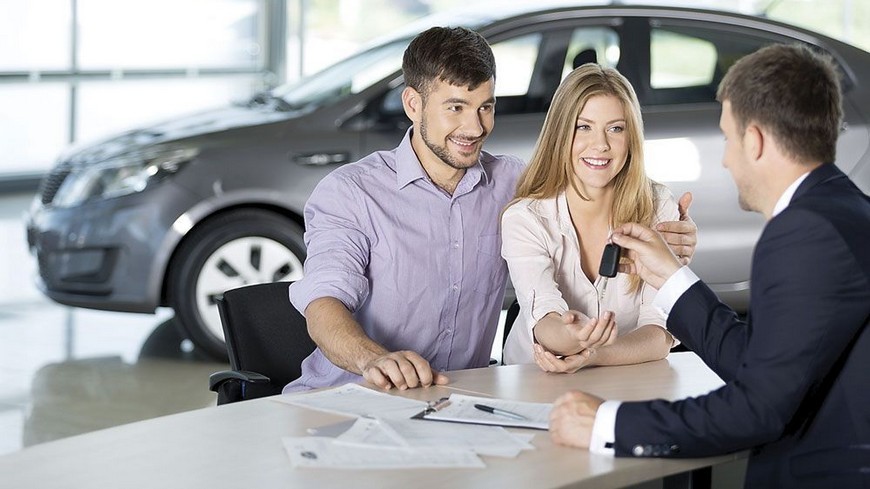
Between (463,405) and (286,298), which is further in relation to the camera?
(286,298)

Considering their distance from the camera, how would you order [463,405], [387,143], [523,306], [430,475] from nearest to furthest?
[430,475], [463,405], [523,306], [387,143]

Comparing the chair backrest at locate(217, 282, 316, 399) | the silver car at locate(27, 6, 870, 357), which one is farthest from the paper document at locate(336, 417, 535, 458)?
the silver car at locate(27, 6, 870, 357)

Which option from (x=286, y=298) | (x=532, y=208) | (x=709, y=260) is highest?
(x=532, y=208)

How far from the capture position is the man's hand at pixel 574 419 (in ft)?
8.34

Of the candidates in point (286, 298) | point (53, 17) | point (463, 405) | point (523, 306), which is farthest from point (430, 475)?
point (53, 17)

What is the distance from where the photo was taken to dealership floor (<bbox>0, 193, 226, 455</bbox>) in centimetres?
512

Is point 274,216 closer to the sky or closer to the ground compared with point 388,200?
closer to the ground

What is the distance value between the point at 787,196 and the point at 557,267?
1055mm

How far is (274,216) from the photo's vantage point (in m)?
5.93

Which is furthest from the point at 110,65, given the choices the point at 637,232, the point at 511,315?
the point at 637,232

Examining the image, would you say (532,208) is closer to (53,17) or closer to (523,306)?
(523,306)

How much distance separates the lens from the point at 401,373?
2.93 meters

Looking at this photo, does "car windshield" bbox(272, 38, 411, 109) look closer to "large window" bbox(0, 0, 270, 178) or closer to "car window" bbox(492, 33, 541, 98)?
"car window" bbox(492, 33, 541, 98)

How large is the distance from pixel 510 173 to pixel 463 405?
1.08 metres
